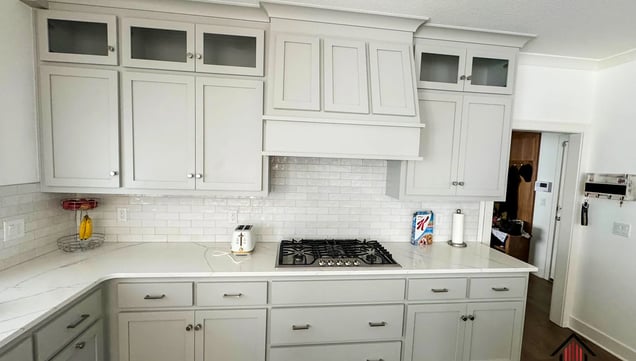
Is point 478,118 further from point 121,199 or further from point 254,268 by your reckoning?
point 121,199

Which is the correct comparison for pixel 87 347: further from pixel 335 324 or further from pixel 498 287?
pixel 498 287

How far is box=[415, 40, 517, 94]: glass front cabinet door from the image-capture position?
2.22m

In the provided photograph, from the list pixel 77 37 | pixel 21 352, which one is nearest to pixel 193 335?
pixel 21 352

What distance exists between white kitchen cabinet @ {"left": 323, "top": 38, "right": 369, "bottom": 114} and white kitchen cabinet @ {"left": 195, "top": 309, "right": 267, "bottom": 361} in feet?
4.83

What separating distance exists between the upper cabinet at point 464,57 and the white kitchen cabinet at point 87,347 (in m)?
2.63

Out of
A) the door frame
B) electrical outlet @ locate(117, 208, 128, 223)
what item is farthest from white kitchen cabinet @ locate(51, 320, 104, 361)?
the door frame

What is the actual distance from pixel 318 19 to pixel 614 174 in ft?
9.29

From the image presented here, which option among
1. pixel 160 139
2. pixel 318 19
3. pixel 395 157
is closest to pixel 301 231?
pixel 395 157

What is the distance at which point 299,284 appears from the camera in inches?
75.4

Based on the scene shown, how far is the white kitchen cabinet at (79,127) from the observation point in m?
1.91

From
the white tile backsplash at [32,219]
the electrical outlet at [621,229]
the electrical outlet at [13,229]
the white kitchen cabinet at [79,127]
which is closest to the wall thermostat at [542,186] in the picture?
the electrical outlet at [621,229]

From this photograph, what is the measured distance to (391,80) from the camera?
2074 mm

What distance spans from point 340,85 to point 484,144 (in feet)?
4.09

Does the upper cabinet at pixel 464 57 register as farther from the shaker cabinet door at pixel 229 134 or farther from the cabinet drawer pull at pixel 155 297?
the cabinet drawer pull at pixel 155 297
